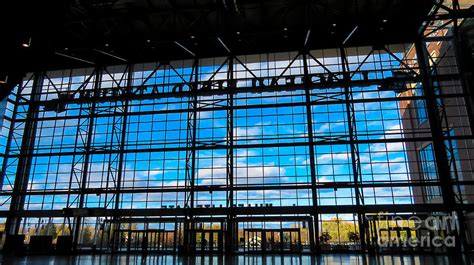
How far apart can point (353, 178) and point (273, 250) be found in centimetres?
829

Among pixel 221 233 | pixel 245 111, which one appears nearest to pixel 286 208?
pixel 221 233

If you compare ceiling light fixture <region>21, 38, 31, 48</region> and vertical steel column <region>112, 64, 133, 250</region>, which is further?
vertical steel column <region>112, 64, 133, 250</region>

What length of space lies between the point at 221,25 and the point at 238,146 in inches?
Answer: 406

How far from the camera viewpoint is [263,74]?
30969 mm

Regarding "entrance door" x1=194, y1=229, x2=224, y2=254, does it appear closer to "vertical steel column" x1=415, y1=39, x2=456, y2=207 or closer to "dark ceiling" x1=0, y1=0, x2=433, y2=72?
"dark ceiling" x1=0, y1=0, x2=433, y2=72

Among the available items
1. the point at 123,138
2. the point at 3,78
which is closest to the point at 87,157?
the point at 123,138

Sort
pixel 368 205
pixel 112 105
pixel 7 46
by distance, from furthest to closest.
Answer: pixel 112 105, pixel 368 205, pixel 7 46

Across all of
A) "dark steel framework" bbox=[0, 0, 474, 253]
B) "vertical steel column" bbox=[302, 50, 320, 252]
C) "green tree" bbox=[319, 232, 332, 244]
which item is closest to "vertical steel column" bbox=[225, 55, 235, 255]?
"dark steel framework" bbox=[0, 0, 474, 253]

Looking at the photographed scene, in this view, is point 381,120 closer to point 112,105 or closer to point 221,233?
point 221,233

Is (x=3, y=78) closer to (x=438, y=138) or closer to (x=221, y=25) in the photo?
(x=221, y=25)

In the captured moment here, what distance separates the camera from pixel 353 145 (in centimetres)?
2731

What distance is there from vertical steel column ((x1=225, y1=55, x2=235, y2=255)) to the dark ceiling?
328cm

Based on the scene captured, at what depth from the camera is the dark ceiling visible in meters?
26.1

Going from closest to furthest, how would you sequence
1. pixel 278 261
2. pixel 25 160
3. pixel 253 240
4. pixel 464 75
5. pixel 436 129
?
pixel 278 261
pixel 436 129
pixel 253 240
pixel 464 75
pixel 25 160
